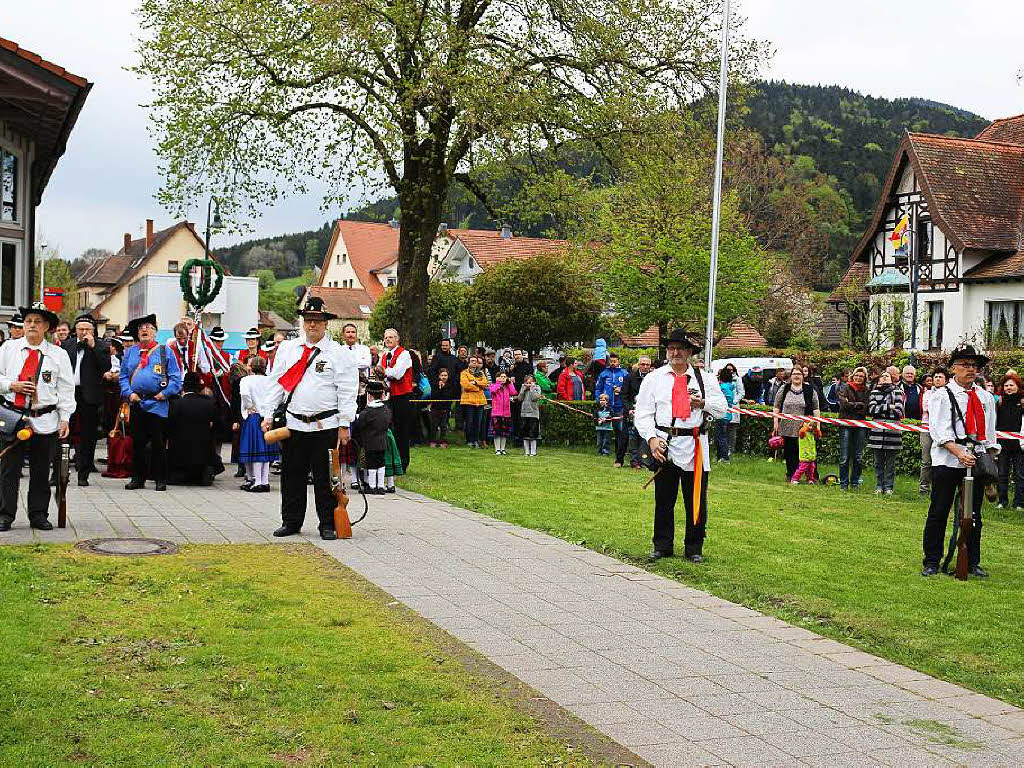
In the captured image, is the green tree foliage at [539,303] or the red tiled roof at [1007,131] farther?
the red tiled roof at [1007,131]

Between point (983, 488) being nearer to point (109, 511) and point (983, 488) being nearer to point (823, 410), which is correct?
point (109, 511)

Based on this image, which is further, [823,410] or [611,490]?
[823,410]

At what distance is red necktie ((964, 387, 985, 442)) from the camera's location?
10.3m

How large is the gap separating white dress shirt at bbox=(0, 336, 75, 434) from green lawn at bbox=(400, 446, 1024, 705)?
470 cm

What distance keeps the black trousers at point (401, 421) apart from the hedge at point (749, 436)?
25.4ft

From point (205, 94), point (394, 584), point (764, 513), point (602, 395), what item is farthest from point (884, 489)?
point (205, 94)

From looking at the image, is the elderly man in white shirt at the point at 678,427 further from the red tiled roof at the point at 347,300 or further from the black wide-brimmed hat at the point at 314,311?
the red tiled roof at the point at 347,300

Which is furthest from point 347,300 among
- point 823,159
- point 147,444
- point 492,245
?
point 147,444

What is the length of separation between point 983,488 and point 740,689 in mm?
5465

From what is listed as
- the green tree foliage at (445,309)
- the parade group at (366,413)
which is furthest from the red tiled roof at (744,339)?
the parade group at (366,413)

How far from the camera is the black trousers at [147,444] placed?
13.8 m

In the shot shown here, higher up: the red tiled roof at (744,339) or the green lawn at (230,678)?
the red tiled roof at (744,339)

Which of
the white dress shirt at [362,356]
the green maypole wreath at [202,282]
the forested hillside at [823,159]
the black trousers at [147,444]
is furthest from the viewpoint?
the forested hillside at [823,159]

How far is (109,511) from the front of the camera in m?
11.7
